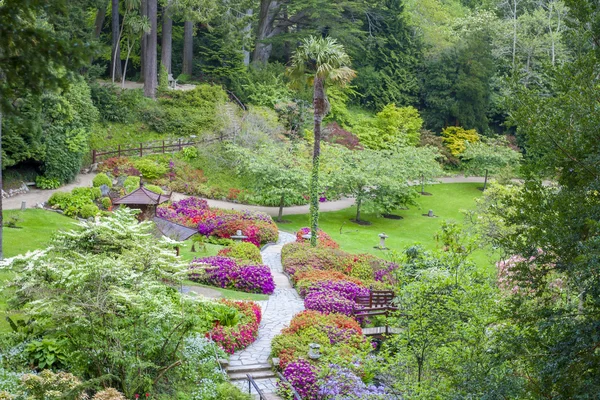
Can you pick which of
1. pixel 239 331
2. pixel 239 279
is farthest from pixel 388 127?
pixel 239 331

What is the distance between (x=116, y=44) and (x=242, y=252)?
23.6m

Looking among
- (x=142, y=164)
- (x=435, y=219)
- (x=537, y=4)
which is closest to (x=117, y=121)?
(x=142, y=164)

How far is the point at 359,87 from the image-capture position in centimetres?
5166

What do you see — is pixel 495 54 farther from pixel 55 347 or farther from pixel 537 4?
pixel 55 347

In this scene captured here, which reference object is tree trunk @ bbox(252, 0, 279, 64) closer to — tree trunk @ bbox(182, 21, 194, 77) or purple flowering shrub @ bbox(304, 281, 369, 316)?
tree trunk @ bbox(182, 21, 194, 77)

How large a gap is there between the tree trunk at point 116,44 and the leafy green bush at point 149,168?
365 inches

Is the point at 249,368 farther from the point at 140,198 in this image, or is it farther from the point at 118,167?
the point at 118,167

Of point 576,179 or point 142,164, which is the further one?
point 142,164

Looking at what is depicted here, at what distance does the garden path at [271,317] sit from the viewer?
580 inches

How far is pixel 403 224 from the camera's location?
36.0m

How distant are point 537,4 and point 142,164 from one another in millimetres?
39162

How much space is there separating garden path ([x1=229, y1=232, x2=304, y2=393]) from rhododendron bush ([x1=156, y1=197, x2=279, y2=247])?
1182mm

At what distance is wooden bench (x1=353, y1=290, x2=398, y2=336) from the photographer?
17.4 meters

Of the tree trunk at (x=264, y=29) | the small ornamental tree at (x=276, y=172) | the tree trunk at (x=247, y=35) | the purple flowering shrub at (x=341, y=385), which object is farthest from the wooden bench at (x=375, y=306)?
the tree trunk at (x=264, y=29)
